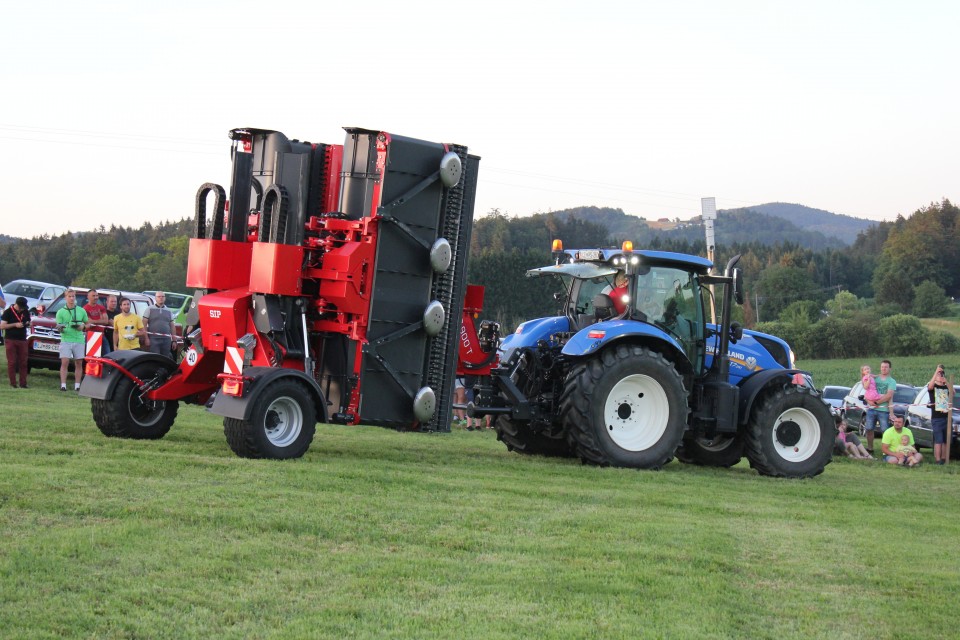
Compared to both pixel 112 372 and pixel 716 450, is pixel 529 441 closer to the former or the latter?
pixel 716 450

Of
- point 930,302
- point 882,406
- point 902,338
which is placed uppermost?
point 930,302

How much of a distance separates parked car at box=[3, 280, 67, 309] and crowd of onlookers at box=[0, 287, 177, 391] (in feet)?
37.0

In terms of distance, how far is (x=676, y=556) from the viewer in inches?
296

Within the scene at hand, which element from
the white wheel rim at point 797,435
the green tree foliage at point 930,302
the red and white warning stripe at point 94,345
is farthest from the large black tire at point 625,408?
the green tree foliage at point 930,302

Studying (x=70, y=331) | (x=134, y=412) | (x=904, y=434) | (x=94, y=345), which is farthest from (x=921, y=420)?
(x=94, y=345)

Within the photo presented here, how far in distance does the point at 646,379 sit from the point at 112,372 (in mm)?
5794

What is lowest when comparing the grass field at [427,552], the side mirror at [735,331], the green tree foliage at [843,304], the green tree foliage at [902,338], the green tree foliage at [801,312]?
the grass field at [427,552]

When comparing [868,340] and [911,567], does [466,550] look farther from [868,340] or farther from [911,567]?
[868,340]

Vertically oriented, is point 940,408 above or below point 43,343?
above

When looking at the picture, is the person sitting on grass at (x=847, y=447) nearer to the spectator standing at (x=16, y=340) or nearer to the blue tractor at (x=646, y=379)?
the blue tractor at (x=646, y=379)

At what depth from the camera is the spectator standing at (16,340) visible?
19.4 metres

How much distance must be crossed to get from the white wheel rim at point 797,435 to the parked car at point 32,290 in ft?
74.5

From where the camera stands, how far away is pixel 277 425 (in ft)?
35.9

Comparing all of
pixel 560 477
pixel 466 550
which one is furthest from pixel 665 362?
pixel 466 550
